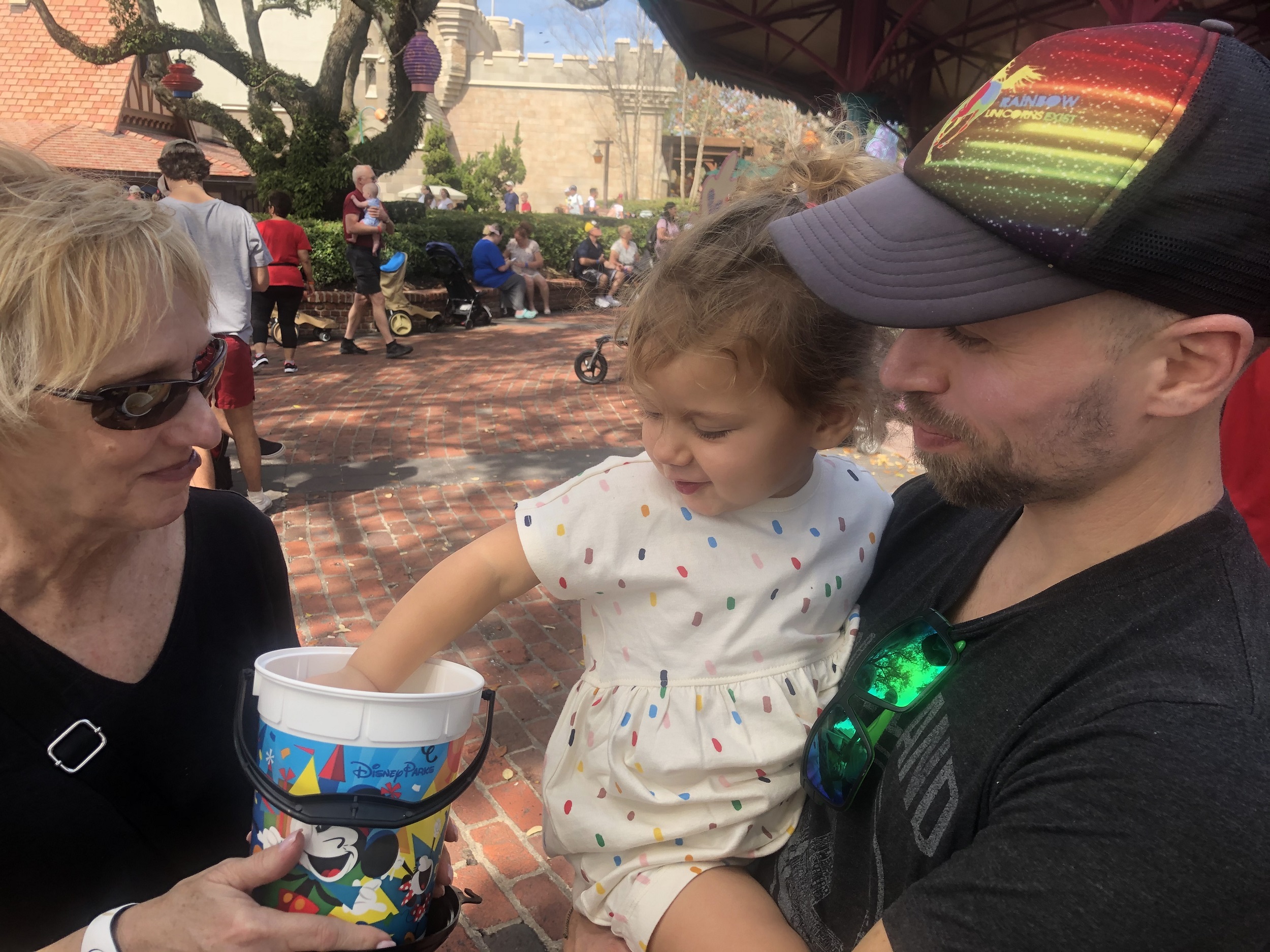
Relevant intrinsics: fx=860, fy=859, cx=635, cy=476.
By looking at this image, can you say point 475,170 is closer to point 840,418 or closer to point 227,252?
point 227,252

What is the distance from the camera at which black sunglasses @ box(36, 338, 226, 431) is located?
1.38 m

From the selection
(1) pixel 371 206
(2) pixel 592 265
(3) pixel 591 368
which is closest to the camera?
(3) pixel 591 368

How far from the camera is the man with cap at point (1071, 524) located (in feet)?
3.06

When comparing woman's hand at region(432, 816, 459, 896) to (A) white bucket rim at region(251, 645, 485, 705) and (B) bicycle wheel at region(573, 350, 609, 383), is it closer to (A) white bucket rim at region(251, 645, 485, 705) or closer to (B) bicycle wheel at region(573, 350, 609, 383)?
(A) white bucket rim at region(251, 645, 485, 705)

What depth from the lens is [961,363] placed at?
1.23m

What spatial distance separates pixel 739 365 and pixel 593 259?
17.0 meters

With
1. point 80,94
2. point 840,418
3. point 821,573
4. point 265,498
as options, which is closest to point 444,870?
point 821,573

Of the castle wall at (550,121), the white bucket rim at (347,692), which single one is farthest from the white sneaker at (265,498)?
the castle wall at (550,121)

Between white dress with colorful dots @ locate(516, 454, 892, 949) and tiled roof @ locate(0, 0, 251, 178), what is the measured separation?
884 inches

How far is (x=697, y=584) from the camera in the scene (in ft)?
5.27

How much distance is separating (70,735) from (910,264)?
148 cm

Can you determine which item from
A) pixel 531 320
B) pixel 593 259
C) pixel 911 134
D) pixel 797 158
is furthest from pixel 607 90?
pixel 797 158

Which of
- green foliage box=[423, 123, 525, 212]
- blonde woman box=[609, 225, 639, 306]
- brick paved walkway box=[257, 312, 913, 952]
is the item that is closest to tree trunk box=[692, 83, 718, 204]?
green foliage box=[423, 123, 525, 212]

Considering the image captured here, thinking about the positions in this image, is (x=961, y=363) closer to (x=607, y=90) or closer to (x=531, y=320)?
(x=531, y=320)
